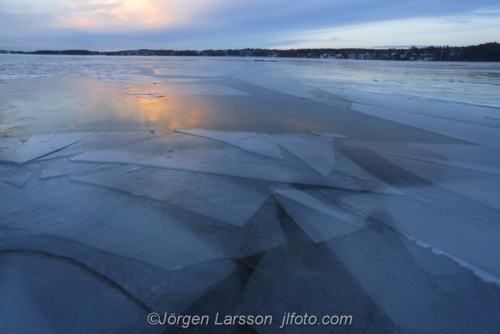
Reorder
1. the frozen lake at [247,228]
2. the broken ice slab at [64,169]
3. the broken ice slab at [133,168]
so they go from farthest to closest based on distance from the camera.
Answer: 1. the broken ice slab at [133,168]
2. the broken ice slab at [64,169]
3. the frozen lake at [247,228]

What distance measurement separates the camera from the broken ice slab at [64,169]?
253cm

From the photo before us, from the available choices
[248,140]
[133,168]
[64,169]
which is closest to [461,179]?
[248,140]

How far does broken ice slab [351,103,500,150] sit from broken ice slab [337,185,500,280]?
7.39 ft

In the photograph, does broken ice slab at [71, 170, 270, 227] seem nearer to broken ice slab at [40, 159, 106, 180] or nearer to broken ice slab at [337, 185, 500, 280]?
broken ice slab at [40, 159, 106, 180]

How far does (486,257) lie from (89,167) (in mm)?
3496

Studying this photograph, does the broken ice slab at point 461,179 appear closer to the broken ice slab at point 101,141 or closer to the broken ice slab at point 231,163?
the broken ice slab at point 231,163

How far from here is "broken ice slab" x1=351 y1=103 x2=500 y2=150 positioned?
154 inches

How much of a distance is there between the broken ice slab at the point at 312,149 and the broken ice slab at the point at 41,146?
288 centimetres

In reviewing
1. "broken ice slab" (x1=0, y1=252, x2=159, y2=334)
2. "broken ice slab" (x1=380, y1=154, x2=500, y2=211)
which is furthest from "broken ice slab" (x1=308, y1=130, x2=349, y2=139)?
"broken ice slab" (x1=0, y1=252, x2=159, y2=334)

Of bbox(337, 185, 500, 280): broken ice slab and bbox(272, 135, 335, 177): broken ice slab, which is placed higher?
bbox(272, 135, 335, 177): broken ice slab

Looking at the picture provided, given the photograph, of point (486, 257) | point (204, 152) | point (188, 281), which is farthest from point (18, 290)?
point (486, 257)

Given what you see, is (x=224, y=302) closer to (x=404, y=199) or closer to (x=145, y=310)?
(x=145, y=310)

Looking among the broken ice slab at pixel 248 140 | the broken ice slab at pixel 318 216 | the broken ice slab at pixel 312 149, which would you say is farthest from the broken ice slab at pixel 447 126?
the broken ice slab at pixel 318 216

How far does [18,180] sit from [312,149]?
3.23 metres
